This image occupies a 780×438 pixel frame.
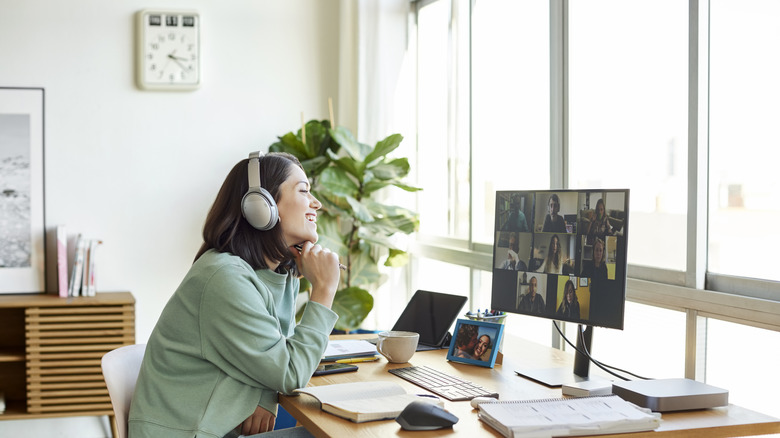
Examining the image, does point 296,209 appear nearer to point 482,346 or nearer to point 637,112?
point 482,346

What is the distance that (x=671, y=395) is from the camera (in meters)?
1.60

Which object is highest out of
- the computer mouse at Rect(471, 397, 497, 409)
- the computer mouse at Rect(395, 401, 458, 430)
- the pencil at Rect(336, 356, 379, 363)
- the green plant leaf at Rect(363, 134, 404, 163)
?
the green plant leaf at Rect(363, 134, 404, 163)

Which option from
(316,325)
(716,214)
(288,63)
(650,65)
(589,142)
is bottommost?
(316,325)

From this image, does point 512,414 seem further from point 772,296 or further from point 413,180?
point 413,180

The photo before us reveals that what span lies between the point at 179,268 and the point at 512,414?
2.98 metres

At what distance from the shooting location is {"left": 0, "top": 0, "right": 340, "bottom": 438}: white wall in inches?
156

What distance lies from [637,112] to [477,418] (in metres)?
1.28

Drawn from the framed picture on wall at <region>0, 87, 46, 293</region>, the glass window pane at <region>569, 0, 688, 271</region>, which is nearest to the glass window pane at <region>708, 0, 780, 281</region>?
the glass window pane at <region>569, 0, 688, 271</region>

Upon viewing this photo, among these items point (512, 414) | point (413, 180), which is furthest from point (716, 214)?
point (413, 180)

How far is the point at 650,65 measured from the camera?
93.6 inches

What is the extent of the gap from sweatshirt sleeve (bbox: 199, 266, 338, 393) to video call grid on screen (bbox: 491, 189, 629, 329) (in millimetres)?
569

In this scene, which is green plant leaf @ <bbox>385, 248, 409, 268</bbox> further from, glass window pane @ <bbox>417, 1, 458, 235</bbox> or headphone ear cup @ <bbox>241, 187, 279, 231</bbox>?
headphone ear cup @ <bbox>241, 187, 279, 231</bbox>

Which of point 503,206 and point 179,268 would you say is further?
point 179,268

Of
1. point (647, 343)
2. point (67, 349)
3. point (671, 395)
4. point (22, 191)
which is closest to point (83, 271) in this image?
point (67, 349)
